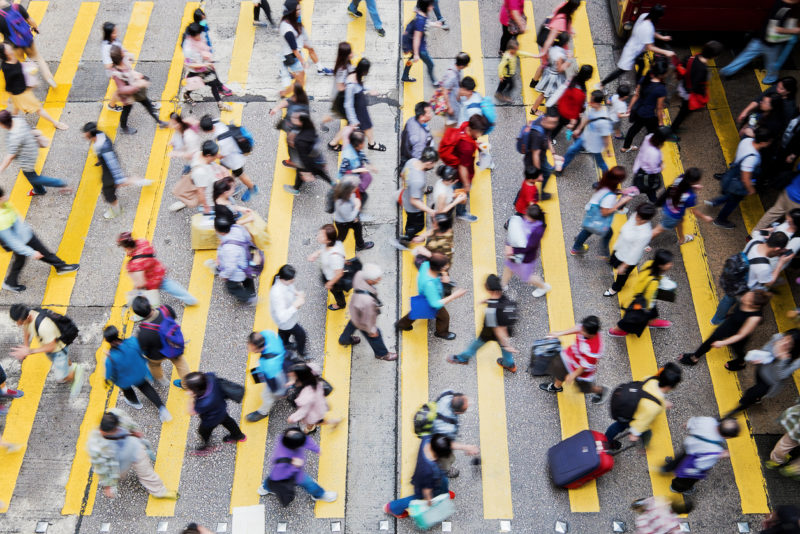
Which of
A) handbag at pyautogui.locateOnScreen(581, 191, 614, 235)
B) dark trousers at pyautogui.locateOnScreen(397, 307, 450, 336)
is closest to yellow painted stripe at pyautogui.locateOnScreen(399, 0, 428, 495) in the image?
dark trousers at pyautogui.locateOnScreen(397, 307, 450, 336)

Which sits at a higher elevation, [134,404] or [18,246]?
[18,246]

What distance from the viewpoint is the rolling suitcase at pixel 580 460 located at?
749cm

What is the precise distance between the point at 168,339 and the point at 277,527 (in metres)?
2.54

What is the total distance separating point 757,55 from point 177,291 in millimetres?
10234

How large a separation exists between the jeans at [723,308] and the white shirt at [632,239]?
1.34 m

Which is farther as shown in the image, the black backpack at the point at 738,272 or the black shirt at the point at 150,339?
the black backpack at the point at 738,272

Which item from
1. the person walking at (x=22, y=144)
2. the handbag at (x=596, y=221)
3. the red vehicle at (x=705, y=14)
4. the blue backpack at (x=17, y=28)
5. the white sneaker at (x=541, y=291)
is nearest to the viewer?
the handbag at (x=596, y=221)

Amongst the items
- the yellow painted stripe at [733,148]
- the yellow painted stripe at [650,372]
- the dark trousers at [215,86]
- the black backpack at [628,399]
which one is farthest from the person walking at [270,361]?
the yellow painted stripe at [733,148]

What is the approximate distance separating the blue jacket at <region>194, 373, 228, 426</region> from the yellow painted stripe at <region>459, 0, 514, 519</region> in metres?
3.23

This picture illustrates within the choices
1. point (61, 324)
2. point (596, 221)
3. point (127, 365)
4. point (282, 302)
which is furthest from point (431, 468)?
point (61, 324)

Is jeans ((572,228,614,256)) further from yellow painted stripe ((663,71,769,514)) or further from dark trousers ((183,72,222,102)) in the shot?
dark trousers ((183,72,222,102))

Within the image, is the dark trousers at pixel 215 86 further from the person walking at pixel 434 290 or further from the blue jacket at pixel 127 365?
the person walking at pixel 434 290

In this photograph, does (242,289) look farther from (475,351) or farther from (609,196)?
(609,196)

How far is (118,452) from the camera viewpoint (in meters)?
6.80
